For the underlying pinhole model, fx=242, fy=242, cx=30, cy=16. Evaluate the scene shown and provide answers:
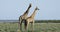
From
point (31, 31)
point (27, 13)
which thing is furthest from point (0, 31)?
point (27, 13)

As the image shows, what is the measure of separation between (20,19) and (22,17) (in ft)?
0.59

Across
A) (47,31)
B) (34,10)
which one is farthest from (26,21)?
(47,31)

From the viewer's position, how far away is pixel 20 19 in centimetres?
1393

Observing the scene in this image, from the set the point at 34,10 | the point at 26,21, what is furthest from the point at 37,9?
the point at 26,21

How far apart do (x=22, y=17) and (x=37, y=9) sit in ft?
A: 5.32

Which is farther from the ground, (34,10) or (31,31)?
(34,10)

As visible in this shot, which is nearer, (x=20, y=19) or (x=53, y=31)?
(x=20, y=19)

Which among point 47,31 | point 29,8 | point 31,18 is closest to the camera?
point 29,8

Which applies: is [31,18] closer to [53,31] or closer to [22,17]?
[22,17]

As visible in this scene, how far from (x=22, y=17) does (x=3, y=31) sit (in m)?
2.89

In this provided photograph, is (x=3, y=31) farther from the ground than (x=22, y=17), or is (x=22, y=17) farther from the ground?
(x=22, y=17)

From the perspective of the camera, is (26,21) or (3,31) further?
(3,31)

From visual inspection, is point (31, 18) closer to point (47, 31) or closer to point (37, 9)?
point (37, 9)

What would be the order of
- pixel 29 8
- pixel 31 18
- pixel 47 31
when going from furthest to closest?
pixel 47 31
pixel 31 18
pixel 29 8
